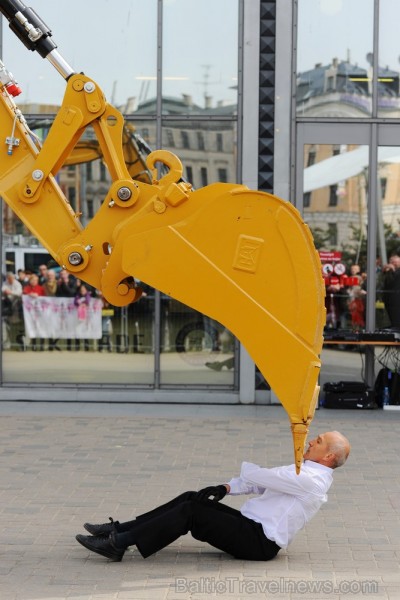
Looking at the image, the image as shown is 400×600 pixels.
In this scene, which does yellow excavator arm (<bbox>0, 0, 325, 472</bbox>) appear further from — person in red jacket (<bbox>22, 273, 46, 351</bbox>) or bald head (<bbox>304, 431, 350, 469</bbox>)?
person in red jacket (<bbox>22, 273, 46, 351</bbox>)

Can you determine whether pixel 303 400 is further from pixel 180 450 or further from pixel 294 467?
pixel 180 450

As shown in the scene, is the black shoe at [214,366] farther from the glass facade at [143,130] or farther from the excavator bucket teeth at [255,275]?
the excavator bucket teeth at [255,275]

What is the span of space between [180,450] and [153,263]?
501 centimetres

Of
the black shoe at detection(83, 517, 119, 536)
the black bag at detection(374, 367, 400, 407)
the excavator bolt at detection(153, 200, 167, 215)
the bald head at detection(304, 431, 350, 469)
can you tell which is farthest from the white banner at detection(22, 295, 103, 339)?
the excavator bolt at detection(153, 200, 167, 215)

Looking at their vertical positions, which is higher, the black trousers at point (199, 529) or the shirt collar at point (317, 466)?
the shirt collar at point (317, 466)

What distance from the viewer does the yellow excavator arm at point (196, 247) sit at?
6195mm

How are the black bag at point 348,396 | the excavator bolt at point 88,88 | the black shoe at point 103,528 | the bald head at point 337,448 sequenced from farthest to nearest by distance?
the black bag at point 348,396 → the black shoe at point 103,528 → the bald head at point 337,448 → the excavator bolt at point 88,88

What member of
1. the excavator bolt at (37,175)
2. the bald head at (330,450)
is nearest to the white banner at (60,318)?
the bald head at (330,450)

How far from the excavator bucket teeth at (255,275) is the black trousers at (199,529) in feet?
2.86

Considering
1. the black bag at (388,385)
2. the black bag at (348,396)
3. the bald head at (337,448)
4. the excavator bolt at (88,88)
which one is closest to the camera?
the excavator bolt at (88,88)

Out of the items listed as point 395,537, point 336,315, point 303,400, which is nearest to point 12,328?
point 336,315

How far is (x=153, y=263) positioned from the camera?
629 centimetres

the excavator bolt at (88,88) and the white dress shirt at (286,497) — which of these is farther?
the white dress shirt at (286,497)

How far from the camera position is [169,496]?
8938 millimetres
